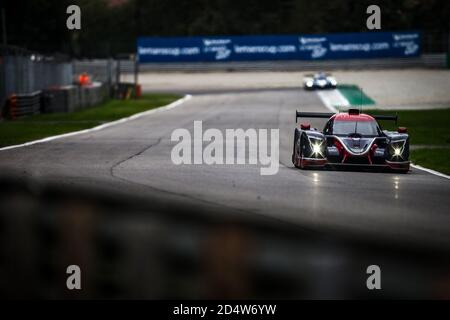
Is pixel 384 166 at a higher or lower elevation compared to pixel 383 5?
lower

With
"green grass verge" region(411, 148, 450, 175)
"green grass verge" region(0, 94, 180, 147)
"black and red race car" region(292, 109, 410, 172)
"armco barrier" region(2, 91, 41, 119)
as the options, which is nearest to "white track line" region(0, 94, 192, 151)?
"green grass verge" region(0, 94, 180, 147)

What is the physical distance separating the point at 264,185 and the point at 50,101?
25967 mm

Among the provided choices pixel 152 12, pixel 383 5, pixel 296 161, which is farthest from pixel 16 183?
pixel 152 12

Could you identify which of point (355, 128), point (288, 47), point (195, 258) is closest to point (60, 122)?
point (355, 128)

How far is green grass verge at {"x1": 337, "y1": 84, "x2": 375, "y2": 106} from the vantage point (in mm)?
47000

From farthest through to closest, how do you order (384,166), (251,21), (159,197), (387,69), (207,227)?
1. (251,21)
2. (387,69)
3. (384,166)
4. (159,197)
5. (207,227)

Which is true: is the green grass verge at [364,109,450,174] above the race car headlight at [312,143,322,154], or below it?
below

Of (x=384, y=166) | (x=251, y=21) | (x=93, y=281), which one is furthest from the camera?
(x=251, y=21)

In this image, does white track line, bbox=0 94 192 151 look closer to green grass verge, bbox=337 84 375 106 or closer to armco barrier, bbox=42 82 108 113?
armco barrier, bbox=42 82 108 113

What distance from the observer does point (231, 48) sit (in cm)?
7644

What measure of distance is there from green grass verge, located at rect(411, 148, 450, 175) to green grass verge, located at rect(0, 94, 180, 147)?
30.5 feet

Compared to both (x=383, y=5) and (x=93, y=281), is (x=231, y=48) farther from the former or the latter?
(x=93, y=281)

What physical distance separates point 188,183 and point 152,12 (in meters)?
93.7

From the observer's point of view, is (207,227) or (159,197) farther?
(159,197)
